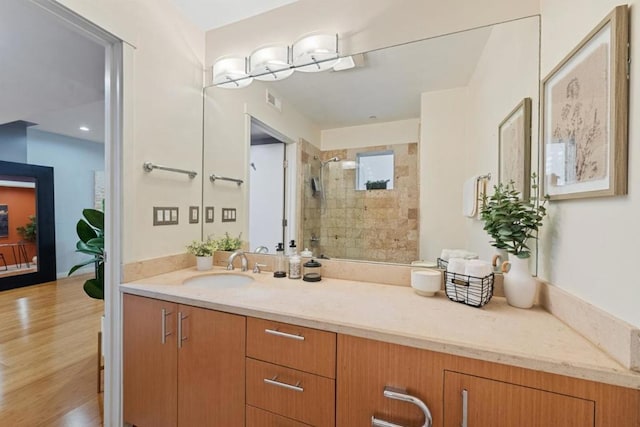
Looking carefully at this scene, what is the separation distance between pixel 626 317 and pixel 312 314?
2.93 ft

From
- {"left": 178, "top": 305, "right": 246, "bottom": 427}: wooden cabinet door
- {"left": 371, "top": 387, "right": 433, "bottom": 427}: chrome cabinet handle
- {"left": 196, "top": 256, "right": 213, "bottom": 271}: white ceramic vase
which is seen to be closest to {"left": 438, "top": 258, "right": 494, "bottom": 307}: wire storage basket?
{"left": 371, "top": 387, "right": 433, "bottom": 427}: chrome cabinet handle

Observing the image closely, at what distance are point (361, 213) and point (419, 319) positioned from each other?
80 cm

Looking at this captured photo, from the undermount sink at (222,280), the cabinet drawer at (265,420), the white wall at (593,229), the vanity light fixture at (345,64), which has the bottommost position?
the cabinet drawer at (265,420)

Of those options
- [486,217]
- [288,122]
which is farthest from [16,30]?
[486,217]

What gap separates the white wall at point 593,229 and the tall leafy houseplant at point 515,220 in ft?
0.19

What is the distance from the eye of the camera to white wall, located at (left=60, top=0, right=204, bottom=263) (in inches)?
56.8

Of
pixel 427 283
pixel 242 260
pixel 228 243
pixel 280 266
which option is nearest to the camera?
pixel 427 283

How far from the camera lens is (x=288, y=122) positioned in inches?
75.1

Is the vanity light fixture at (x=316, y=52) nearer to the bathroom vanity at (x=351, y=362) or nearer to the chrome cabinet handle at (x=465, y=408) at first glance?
the bathroom vanity at (x=351, y=362)

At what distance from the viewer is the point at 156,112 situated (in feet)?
5.24

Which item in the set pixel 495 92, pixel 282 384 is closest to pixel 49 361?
pixel 282 384

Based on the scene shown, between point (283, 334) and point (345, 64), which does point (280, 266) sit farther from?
point (345, 64)

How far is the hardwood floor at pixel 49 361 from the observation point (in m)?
1.64

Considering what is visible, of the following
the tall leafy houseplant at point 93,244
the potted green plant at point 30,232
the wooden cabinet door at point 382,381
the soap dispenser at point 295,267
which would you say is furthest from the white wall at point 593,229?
the potted green plant at point 30,232
